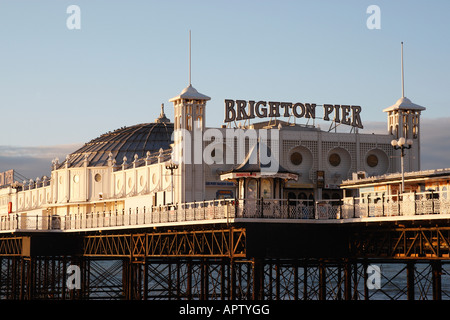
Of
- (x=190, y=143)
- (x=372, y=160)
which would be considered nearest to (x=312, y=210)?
(x=190, y=143)

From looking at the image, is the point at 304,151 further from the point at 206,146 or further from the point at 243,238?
the point at 243,238

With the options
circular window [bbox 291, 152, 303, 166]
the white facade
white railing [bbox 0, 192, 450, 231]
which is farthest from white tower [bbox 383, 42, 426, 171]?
white railing [bbox 0, 192, 450, 231]

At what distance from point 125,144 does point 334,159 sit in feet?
154

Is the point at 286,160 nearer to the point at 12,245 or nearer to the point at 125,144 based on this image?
the point at 12,245

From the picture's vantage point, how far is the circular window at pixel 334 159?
83688mm

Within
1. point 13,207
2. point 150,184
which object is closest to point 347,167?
point 150,184

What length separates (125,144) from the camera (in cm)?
12431

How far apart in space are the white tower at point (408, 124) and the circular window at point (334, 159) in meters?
6.33

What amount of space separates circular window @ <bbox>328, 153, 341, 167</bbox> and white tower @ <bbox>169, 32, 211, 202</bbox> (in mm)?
12405

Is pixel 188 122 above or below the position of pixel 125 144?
below

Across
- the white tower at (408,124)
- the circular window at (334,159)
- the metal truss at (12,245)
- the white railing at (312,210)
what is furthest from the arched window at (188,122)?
the metal truss at (12,245)

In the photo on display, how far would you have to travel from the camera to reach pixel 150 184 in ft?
309

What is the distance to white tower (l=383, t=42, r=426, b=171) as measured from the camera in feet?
281
